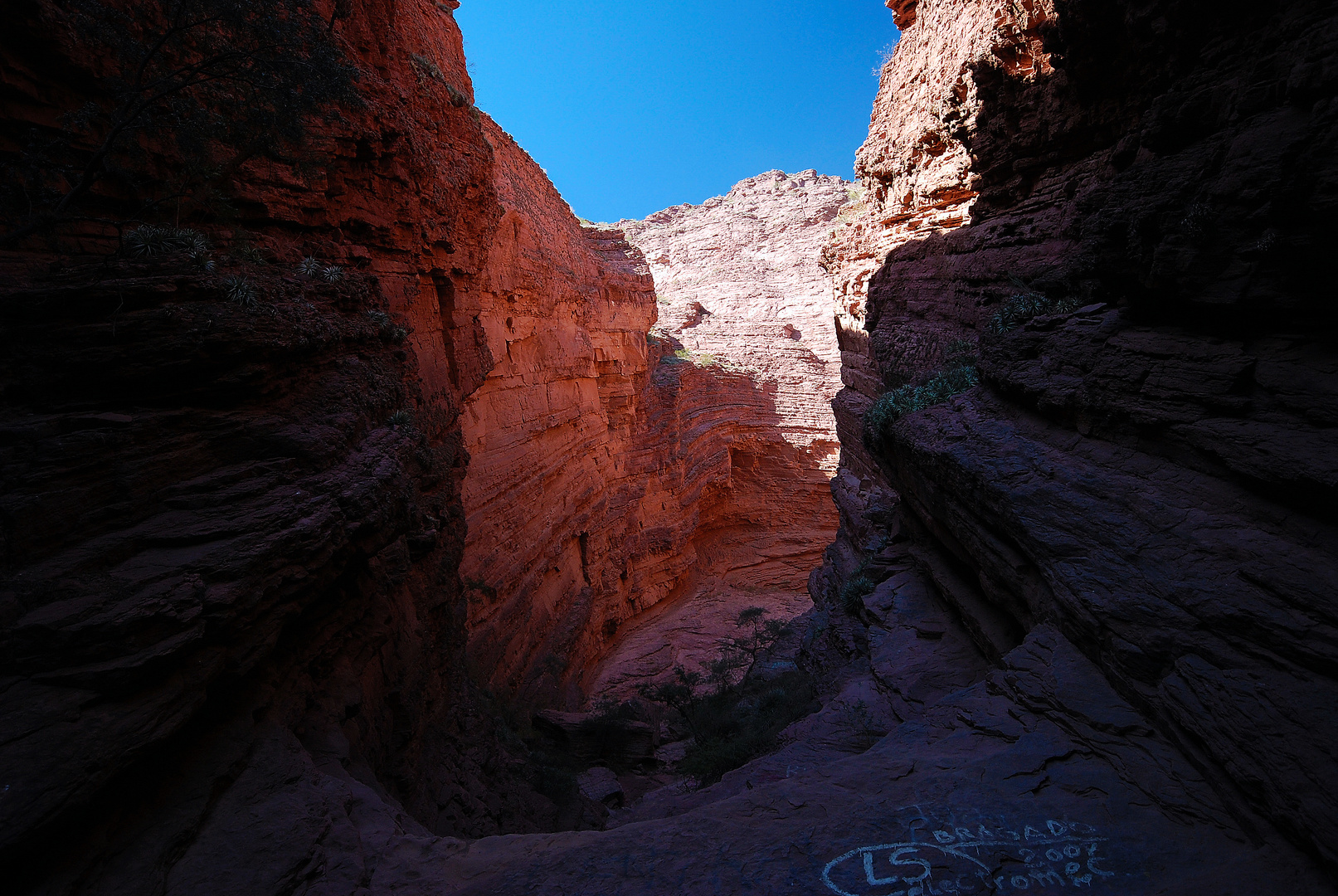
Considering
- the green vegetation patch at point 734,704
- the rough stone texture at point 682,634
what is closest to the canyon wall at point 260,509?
the green vegetation patch at point 734,704

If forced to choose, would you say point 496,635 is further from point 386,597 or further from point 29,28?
point 29,28

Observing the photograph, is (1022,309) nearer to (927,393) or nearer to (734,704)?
(927,393)

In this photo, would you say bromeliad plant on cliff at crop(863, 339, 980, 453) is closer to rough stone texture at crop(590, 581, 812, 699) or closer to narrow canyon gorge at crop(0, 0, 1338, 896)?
narrow canyon gorge at crop(0, 0, 1338, 896)

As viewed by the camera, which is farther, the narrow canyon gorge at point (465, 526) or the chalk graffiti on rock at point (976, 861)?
the narrow canyon gorge at point (465, 526)

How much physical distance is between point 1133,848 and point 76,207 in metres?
9.46

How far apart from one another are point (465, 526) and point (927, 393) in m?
7.90

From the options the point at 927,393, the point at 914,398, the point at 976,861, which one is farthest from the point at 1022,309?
the point at 976,861

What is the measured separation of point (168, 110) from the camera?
567 centimetres

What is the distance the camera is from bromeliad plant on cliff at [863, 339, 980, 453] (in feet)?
28.9

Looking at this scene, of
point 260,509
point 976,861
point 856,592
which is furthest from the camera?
point 856,592

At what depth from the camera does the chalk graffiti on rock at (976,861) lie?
314cm

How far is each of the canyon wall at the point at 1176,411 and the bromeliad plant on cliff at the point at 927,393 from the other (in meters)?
0.45

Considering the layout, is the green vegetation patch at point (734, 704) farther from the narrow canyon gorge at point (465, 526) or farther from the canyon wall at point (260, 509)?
the canyon wall at point (260, 509)

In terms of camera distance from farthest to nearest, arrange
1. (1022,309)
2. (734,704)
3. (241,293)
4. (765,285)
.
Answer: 1. (765,285)
2. (734,704)
3. (1022,309)
4. (241,293)
